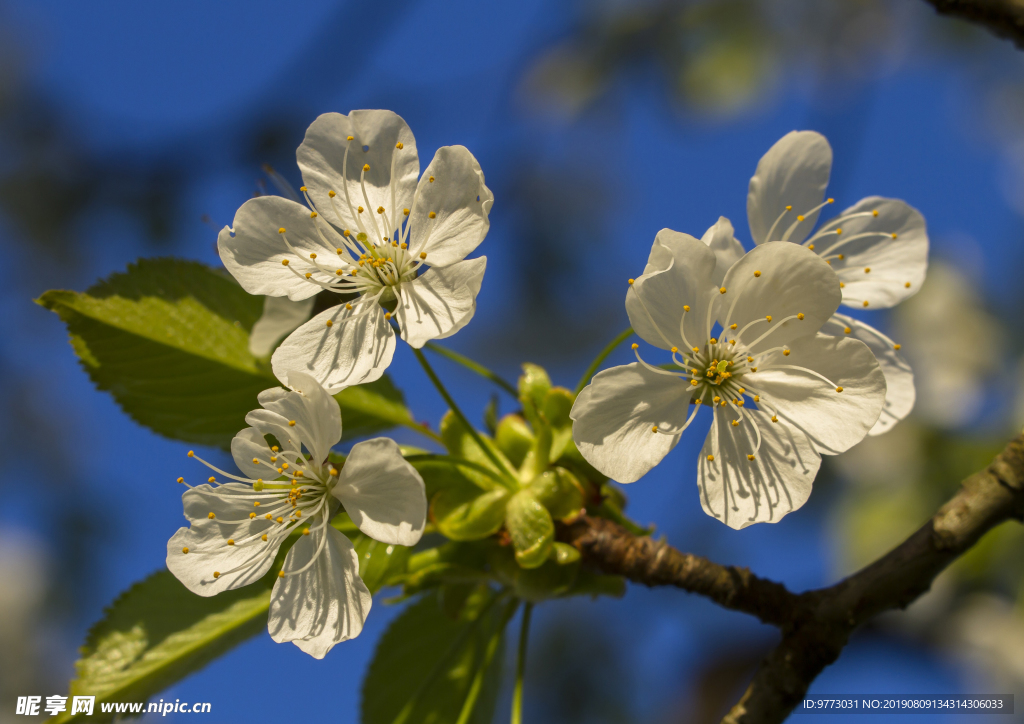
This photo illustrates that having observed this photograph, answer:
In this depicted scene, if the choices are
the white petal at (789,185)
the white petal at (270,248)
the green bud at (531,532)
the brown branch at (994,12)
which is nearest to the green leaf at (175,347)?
the white petal at (270,248)

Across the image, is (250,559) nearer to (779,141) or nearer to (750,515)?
(750,515)

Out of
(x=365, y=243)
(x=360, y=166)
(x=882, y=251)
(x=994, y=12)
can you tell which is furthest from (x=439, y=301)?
(x=994, y=12)

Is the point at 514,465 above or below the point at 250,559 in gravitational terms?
above

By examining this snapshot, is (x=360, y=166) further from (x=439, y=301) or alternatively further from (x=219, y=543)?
(x=219, y=543)

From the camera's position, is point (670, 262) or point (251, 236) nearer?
point (670, 262)

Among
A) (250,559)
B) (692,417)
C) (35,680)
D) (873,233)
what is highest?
(873,233)

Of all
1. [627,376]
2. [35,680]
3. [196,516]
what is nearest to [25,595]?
[35,680]

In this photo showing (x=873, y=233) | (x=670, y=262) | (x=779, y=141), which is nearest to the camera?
(x=670, y=262)

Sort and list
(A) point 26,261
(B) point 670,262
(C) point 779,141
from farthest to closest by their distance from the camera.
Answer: (A) point 26,261 < (C) point 779,141 < (B) point 670,262
